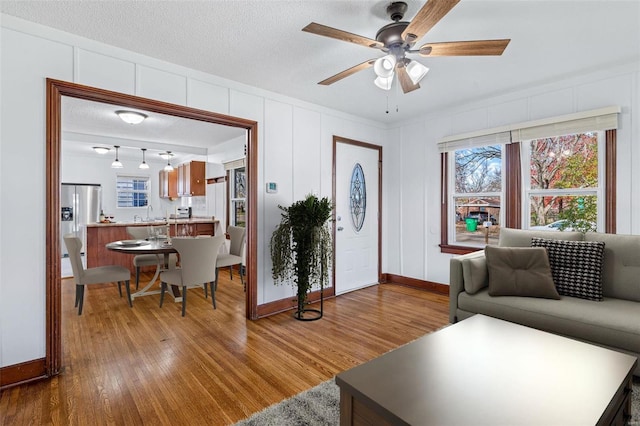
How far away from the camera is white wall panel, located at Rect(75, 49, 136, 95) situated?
244 centimetres

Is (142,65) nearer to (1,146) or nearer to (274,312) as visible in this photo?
(1,146)

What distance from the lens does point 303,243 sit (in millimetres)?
3365

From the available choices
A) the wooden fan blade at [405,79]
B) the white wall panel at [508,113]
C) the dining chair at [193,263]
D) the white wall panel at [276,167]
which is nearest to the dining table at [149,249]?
the dining chair at [193,263]

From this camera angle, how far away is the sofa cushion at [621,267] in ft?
8.13

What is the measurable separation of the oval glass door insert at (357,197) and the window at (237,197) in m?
2.24

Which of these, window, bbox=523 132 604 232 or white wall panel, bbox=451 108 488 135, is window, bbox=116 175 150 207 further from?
window, bbox=523 132 604 232

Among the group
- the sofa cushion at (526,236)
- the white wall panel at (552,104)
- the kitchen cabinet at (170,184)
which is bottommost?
the sofa cushion at (526,236)

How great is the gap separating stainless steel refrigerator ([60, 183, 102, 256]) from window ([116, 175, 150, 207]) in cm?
77

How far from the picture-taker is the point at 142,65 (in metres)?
2.71

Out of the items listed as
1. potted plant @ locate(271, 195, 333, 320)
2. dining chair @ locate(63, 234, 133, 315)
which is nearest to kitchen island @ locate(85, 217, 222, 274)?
dining chair @ locate(63, 234, 133, 315)

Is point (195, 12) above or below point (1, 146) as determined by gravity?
above

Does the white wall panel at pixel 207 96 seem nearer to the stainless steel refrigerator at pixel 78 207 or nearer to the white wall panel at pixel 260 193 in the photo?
the white wall panel at pixel 260 193

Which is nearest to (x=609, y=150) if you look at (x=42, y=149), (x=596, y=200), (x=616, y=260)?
(x=596, y=200)

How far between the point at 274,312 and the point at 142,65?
9.06ft
